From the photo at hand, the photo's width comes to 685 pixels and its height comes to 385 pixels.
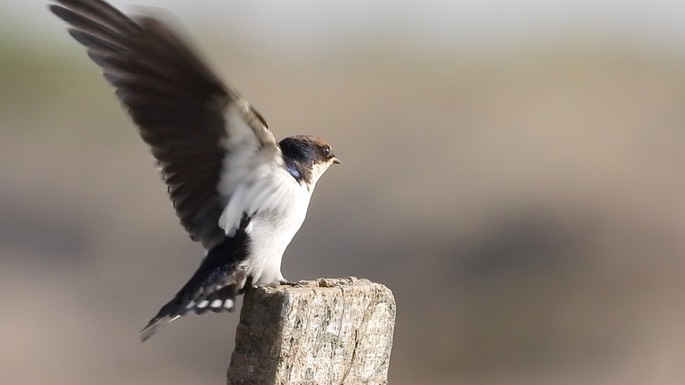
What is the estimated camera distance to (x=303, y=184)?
574 cm

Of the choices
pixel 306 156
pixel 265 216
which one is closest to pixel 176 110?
pixel 265 216

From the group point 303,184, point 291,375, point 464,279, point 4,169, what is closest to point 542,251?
point 464,279

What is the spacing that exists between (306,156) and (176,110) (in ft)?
2.21

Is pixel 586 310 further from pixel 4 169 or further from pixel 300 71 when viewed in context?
pixel 300 71

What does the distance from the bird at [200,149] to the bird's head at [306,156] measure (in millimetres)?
169

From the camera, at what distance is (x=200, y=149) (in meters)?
5.47

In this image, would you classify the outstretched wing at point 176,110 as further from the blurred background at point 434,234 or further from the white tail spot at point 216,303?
the blurred background at point 434,234

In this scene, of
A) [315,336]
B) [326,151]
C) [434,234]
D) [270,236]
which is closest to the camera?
[315,336]

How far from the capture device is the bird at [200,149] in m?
5.38

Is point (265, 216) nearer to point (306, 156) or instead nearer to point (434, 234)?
point (306, 156)

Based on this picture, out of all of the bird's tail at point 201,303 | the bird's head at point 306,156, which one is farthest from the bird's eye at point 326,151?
the bird's tail at point 201,303

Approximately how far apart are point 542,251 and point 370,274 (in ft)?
5.61

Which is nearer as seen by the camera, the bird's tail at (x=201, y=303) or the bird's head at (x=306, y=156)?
the bird's tail at (x=201, y=303)

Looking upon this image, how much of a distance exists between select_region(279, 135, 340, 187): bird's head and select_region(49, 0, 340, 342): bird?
0.55 ft
